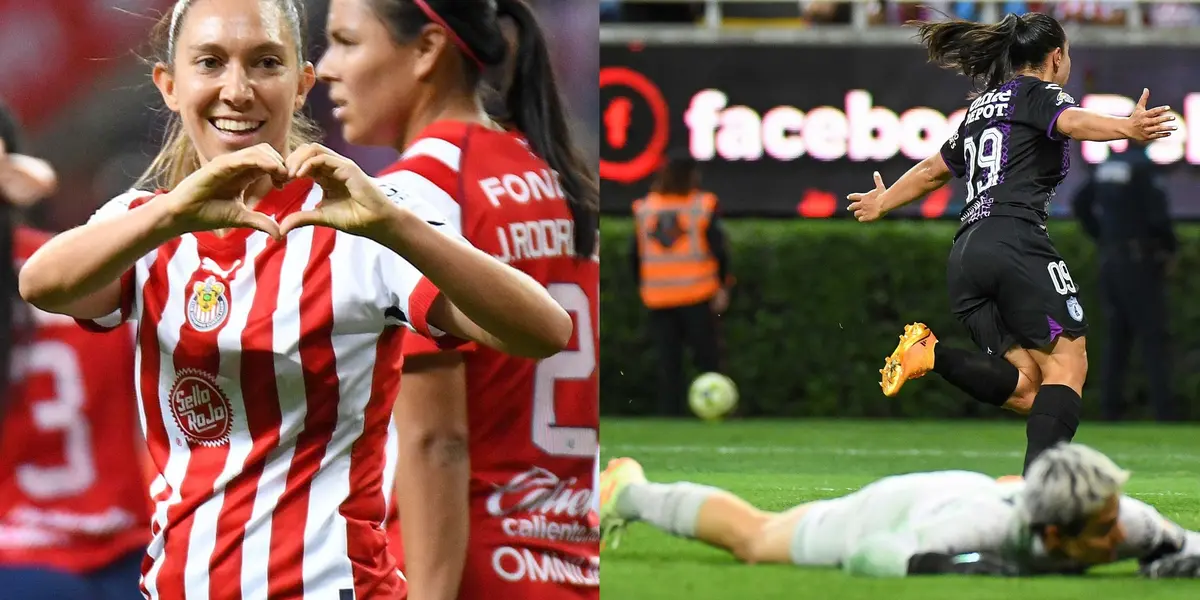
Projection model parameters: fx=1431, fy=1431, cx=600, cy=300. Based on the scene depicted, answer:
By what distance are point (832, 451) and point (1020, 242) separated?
1.32m

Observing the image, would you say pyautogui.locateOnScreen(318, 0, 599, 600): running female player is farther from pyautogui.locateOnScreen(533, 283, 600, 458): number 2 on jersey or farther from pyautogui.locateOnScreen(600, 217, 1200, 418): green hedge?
pyautogui.locateOnScreen(600, 217, 1200, 418): green hedge

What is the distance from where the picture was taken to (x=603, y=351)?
7.12 meters

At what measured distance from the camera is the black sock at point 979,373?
2.79 metres

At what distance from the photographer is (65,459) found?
2527mm

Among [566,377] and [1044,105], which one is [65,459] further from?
[1044,105]

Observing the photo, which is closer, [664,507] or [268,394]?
[268,394]

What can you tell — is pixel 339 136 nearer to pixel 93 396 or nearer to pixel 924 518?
pixel 93 396

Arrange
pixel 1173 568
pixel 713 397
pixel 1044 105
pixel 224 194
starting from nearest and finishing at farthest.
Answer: pixel 224 194 → pixel 1044 105 → pixel 1173 568 → pixel 713 397

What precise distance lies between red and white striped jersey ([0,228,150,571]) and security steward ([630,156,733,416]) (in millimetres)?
3813

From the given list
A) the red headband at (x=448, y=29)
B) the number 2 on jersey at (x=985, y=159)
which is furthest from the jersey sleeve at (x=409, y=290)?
the number 2 on jersey at (x=985, y=159)

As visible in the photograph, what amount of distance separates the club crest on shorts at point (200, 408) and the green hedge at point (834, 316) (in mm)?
1518

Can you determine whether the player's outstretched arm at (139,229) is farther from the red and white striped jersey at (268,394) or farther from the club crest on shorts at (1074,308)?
the club crest on shorts at (1074,308)

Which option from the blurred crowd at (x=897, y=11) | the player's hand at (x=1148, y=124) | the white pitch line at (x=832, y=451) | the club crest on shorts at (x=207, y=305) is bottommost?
the white pitch line at (x=832, y=451)

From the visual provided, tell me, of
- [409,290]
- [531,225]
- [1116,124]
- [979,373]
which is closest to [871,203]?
[979,373]
